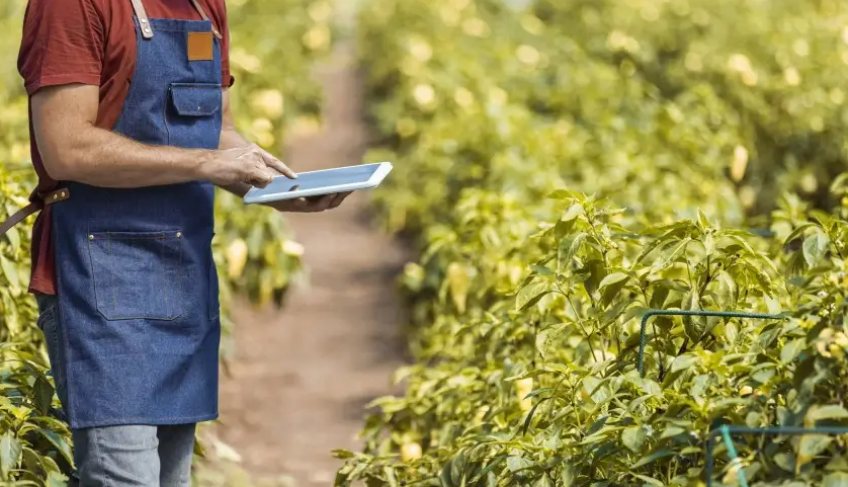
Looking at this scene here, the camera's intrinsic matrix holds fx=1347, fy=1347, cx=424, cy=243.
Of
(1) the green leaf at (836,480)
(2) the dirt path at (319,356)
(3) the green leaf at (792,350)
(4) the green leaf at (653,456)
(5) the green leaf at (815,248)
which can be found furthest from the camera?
(2) the dirt path at (319,356)

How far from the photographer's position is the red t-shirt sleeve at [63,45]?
2.41 m

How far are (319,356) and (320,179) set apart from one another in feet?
12.8

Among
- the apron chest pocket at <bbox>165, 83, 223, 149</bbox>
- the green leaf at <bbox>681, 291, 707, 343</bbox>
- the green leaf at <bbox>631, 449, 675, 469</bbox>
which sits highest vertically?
the apron chest pocket at <bbox>165, 83, 223, 149</bbox>


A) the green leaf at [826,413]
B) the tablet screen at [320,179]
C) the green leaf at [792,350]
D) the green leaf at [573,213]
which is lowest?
the green leaf at [826,413]

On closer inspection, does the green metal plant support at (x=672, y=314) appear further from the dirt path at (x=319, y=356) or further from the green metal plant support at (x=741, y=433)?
the dirt path at (x=319, y=356)

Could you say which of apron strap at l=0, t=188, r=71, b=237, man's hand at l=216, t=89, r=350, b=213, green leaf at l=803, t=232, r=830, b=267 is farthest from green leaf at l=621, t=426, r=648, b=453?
apron strap at l=0, t=188, r=71, b=237

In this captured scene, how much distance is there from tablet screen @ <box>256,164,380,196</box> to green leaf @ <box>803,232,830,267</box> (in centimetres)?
84

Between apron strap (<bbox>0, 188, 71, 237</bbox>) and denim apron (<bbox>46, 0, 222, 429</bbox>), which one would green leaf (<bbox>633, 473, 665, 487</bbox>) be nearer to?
denim apron (<bbox>46, 0, 222, 429</bbox>)

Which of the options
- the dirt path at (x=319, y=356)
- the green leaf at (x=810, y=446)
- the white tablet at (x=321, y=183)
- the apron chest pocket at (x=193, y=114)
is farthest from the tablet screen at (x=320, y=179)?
the dirt path at (x=319, y=356)

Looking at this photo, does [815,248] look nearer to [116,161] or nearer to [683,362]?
[683,362]

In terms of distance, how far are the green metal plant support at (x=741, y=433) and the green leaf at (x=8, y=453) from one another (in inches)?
52.0

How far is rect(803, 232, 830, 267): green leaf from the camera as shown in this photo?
99.7 inches

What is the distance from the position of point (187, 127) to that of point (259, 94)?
4468mm

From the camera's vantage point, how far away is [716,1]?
8.47 meters
